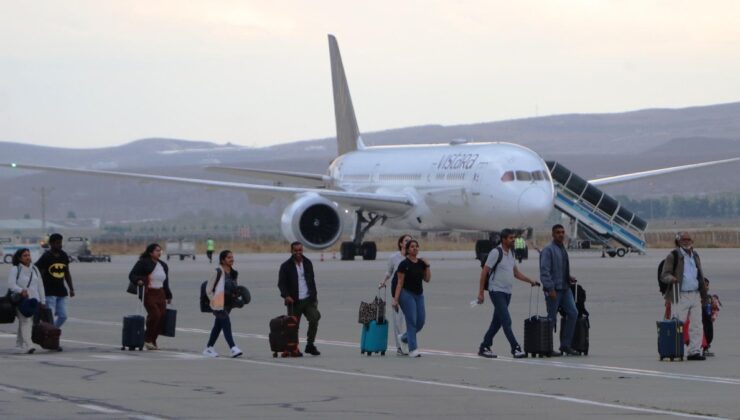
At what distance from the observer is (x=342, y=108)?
62.8 meters

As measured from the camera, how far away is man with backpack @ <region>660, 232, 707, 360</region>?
19.5 metres

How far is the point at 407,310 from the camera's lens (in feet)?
66.4

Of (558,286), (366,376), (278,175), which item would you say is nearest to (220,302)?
(366,376)

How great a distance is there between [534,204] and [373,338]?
29.2 meters

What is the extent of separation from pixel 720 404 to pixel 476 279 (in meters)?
24.9

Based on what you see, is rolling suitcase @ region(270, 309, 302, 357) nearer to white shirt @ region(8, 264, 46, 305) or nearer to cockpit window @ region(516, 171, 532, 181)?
white shirt @ region(8, 264, 46, 305)

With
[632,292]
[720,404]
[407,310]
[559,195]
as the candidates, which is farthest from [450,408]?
[559,195]

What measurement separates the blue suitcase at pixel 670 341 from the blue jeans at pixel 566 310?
130cm

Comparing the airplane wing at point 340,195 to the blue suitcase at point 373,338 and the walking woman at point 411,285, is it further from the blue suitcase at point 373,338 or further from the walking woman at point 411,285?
the blue suitcase at point 373,338

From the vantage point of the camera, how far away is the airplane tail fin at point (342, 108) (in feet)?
205

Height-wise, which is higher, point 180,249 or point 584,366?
point 180,249

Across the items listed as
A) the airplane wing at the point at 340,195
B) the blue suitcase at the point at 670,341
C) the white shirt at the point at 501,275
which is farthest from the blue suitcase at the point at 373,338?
the airplane wing at the point at 340,195

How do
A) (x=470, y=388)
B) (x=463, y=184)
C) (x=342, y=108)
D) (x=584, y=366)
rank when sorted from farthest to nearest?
(x=342, y=108) → (x=463, y=184) → (x=584, y=366) → (x=470, y=388)

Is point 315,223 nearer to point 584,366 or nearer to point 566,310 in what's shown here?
point 566,310
